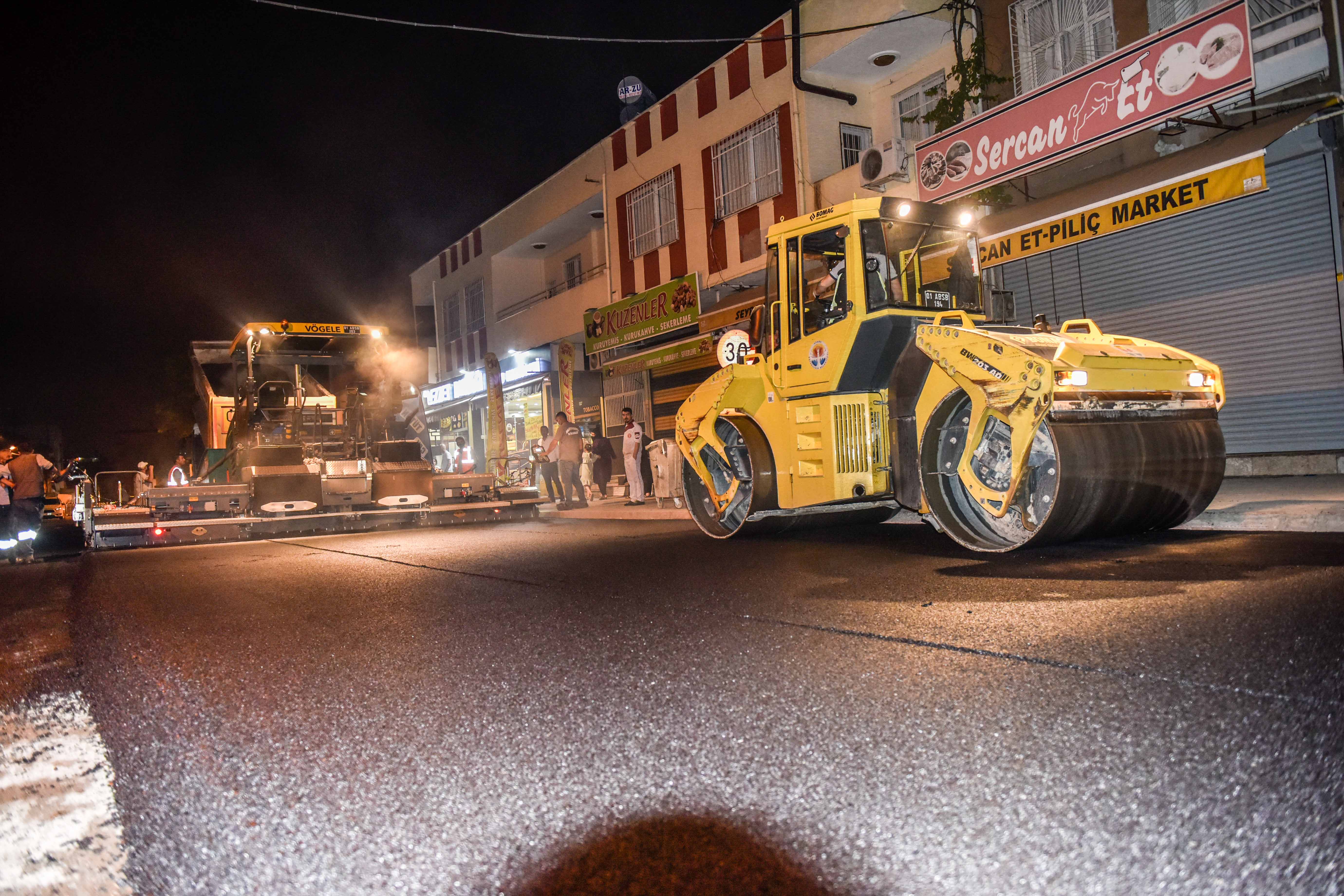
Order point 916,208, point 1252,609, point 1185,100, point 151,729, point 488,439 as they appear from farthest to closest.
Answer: point 488,439 → point 1185,100 → point 916,208 → point 1252,609 → point 151,729

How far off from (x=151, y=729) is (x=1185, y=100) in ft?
37.1

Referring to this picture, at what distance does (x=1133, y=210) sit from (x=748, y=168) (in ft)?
31.5

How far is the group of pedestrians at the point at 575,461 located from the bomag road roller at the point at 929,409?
23.8ft

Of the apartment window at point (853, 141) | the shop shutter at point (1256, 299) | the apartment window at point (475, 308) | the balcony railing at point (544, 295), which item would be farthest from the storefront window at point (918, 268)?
the apartment window at point (475, 308)

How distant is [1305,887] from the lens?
1.72 metres

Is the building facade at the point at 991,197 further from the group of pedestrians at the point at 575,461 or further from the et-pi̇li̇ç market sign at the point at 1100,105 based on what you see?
the group of pedestrians at the point at 575,461

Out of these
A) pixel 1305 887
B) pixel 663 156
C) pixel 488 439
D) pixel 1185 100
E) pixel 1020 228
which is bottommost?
pixel 1305 887

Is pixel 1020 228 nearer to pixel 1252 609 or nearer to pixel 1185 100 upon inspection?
pixel 1185 100

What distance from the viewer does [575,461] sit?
1761 cm

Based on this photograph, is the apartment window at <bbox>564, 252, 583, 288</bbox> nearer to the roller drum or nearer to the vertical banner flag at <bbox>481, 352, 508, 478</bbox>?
the vertical banner flag at <bbox>481, 352, 508, 478</bbox>

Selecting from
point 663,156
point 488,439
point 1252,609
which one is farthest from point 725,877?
point 663,156

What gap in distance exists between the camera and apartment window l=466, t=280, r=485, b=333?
3105cm

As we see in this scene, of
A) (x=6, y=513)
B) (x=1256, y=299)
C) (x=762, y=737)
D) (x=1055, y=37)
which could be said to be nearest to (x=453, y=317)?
(x=6, y=513)

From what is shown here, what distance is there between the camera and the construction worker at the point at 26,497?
12.4 meters
